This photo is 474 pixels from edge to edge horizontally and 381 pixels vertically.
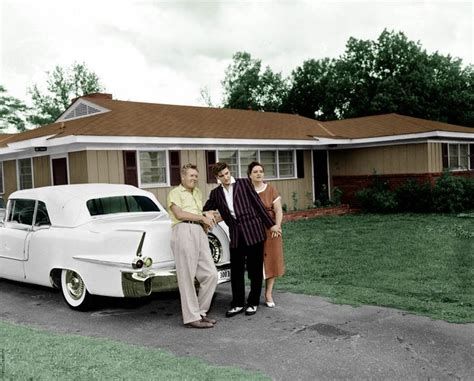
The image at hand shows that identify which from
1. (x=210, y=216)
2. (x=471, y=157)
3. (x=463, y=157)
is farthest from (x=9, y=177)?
(x=471, y=157)

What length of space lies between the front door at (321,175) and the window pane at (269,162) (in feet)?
7.78

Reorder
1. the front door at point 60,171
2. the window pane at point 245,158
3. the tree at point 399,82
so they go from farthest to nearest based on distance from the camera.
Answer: the tree at point 399,82
the window pane at point 245,158
the front door at point 60,171

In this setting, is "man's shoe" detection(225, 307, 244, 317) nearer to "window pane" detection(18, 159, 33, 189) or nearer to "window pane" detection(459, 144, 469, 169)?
"window pane" detection(18, 159, 33, 189)

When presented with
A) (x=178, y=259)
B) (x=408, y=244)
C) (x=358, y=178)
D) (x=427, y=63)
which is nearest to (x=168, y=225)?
(x=178, y=259)

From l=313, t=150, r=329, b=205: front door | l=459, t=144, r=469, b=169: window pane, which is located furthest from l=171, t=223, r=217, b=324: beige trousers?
l=459, t=144, r=469, b=169: window pane

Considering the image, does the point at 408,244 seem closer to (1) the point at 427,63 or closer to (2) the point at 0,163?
(2) the point at 0,163

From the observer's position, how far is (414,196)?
1873 centimetres

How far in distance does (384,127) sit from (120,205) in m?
15.9

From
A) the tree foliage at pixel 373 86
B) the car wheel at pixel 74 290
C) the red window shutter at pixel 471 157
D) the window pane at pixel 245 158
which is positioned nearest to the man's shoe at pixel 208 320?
the car wheel at pixel 74 290

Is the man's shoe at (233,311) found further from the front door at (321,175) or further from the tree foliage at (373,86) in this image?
the tree foliage at (373,86)

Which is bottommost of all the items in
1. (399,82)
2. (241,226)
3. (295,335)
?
(295,335)

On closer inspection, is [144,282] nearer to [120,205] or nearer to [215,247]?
[215,247]

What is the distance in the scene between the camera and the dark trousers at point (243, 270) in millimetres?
6312

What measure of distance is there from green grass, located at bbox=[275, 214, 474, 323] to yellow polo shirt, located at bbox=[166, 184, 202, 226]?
7.10 feet
